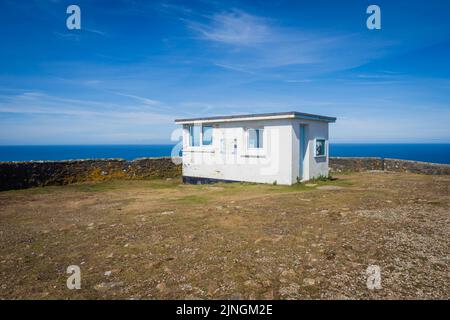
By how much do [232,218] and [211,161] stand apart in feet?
28.8

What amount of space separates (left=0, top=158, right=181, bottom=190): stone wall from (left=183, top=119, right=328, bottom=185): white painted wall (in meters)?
2.91

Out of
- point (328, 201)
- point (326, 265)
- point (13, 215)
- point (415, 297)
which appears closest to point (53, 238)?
point (13, 215)

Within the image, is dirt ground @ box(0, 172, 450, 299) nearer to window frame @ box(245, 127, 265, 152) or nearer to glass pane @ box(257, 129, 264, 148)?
window frame @ box(245, 127, 265, 152)

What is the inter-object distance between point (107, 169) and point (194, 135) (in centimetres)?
571

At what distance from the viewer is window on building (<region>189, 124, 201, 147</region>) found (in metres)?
16.7

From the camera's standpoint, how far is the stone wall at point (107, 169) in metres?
13.8

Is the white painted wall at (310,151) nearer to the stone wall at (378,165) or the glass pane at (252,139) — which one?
the glass pane at (252,139)

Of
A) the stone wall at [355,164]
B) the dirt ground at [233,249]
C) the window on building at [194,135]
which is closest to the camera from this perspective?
the dirt ground at [233,249]

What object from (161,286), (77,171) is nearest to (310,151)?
(161,286)

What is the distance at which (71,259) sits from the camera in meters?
5.10

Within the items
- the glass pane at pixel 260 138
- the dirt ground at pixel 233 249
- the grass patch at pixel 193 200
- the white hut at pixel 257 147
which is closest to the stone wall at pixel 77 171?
the white hut at pixel 257 147

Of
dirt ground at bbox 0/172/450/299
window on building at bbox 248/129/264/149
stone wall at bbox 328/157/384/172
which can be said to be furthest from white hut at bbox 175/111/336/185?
stone wall at bbox 328/157/384/172

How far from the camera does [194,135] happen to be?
17000 mm
